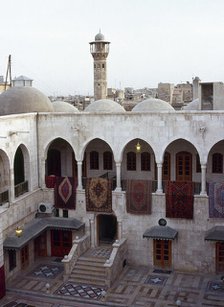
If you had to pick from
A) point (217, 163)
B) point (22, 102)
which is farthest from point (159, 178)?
point (22, 102)

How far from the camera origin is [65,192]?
19.7 m

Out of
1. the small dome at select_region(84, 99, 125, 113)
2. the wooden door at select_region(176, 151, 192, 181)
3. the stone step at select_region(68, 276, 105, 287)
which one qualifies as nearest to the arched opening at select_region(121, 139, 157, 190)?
the wooden door at select_region(176, 151, 192, 181)

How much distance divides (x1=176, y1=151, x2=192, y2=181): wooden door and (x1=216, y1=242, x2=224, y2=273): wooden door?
10.4ft

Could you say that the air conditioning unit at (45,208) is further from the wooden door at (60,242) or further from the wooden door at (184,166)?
the wooden door at (184,166)

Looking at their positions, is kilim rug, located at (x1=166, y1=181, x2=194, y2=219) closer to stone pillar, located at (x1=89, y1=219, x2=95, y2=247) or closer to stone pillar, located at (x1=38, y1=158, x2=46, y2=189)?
stone pillar, located at (x1=89, y1=219, x2=95, y2=247)

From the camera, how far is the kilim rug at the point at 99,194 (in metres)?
19.0

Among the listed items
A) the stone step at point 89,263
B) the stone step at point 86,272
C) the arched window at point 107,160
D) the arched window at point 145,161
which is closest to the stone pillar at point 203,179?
the arched window at point 145,161

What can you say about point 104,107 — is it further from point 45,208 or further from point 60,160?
point 45,208

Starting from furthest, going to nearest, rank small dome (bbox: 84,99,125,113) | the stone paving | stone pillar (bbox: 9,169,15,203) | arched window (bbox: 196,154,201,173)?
small dome (bbox: 84,99,125,113)
arched window (bbox: 196,154,201,173)
stone pillar (bbox: 9,169,15,203)
the stone paving

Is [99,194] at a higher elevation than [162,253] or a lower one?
higher

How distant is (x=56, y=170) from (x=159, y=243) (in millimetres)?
6163

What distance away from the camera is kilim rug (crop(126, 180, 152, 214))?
60.6 feet

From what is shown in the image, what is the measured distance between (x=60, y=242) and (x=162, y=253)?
4670 millimetres

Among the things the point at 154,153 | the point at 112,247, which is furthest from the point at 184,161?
the point at 112,247
